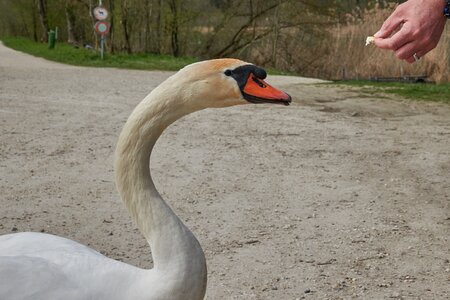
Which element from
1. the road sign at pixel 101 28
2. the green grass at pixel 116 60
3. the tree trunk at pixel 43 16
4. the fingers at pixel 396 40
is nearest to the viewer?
the fingers at pixel 396 40

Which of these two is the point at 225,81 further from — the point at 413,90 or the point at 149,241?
the point at 413,90

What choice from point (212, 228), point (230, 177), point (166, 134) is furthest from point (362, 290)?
point (166, 134)

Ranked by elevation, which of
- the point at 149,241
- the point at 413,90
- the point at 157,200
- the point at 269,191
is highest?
the point at 157,200

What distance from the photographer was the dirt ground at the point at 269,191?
325 centimetres

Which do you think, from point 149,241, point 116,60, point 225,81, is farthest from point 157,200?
point 116,60

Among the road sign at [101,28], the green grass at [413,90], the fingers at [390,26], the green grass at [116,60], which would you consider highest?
the fingers at [390,26]

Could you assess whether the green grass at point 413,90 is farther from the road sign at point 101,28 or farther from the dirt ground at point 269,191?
the road sign at point 101,28

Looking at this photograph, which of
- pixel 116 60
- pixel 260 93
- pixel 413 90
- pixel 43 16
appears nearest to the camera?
pixel 260 93

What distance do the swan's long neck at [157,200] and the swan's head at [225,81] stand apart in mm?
52

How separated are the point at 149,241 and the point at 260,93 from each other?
0.61 meters

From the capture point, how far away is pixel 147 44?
21.1m

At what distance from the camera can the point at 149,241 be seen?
1.88 metres

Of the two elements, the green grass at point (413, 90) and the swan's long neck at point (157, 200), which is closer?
the swan's long neck at point (157, 200)

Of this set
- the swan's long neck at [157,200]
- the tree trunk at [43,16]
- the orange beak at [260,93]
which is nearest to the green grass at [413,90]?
the orange beak at [260,93]
